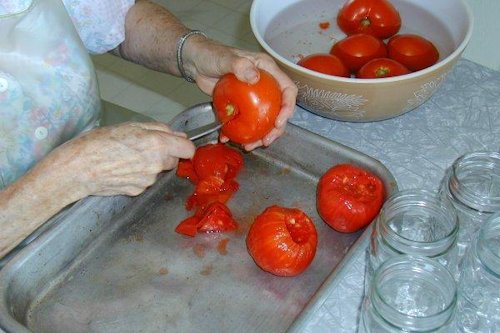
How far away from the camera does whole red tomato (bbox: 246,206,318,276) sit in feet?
2.81

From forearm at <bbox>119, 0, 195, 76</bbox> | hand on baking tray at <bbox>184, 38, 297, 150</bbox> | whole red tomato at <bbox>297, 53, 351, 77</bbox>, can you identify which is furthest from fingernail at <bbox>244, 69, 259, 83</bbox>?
forearm at <bbox>119, 0, 195, 76</bbox>

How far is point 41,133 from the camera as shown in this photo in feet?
3.33

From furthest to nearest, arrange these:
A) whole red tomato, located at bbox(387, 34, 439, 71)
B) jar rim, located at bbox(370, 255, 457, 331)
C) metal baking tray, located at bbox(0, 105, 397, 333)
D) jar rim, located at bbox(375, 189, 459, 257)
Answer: whole red tomato, located at bbox(387, 34, 439, 71) < metal baking tray, located at bbox(0, 105, 397, 333) < jar rim, located at bbox(375, 189, 459, 257) < jar rim, located at bbox(370, 255, 457, 331)

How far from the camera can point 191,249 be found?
92cm

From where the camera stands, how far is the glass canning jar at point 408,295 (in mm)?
636

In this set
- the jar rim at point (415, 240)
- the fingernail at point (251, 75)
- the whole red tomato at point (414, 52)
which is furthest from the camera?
the whole red tomato at point (414, 52)

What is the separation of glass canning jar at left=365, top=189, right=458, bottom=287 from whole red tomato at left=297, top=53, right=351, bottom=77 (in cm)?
28

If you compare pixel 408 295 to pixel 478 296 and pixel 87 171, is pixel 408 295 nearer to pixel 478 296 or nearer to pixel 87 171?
pixel 478 296

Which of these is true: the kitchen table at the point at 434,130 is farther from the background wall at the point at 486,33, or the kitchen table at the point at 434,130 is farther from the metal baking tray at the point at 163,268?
the background wall at the point at 486,33

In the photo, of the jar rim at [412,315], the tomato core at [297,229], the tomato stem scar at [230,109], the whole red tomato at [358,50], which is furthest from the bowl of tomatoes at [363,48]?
the jar rim at [412,315]

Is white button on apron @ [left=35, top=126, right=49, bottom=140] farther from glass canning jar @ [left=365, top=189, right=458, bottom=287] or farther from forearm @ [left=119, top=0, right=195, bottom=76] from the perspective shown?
glass canning jar @ [left=365, top=189, right=458, bottom=287]

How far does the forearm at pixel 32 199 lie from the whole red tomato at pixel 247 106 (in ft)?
0.79

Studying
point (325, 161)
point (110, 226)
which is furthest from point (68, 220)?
point (325, 161)

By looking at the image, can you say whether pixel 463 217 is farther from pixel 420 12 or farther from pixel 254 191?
pixel 420 12
